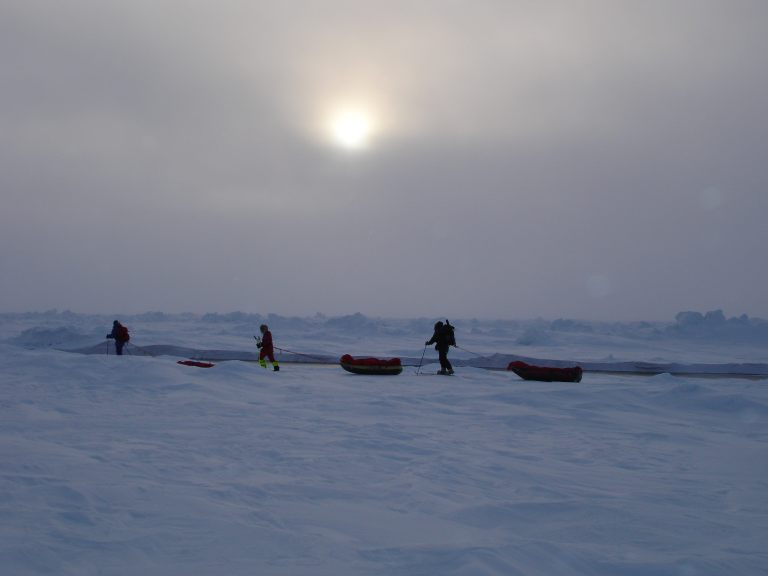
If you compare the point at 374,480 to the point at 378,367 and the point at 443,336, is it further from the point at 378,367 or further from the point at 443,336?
the point at 378,367

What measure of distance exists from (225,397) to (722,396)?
10935 mm

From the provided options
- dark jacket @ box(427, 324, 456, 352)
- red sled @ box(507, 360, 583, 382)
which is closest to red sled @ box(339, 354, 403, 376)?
dark jacket @ box(427, 324, 456, 352)

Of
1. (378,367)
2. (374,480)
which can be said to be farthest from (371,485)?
(378,367)

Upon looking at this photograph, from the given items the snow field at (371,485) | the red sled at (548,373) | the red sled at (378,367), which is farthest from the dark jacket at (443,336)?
the snow field at (371,485)

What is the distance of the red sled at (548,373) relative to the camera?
61.5 feet

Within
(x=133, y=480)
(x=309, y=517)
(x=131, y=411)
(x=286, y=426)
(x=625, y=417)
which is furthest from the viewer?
(x=625, y=417)

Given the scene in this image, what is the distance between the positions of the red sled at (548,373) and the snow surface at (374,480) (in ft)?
11.0

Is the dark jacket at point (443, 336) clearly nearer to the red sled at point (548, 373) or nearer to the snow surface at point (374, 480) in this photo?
the red sled at point (548, 373)

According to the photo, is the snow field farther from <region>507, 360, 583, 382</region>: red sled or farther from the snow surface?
<region>507, 360, 583, 382</region>: red sled

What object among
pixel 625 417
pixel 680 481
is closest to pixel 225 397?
pixel 625 417

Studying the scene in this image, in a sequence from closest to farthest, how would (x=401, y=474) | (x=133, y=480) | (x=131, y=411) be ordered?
1. (x=133, y=480)
2. (x=401, y=474)
3. (x=131, y=411)

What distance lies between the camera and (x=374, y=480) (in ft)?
24.2

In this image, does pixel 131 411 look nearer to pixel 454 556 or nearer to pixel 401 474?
pixel 401 474

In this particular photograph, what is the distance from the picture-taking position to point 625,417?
12695mm
